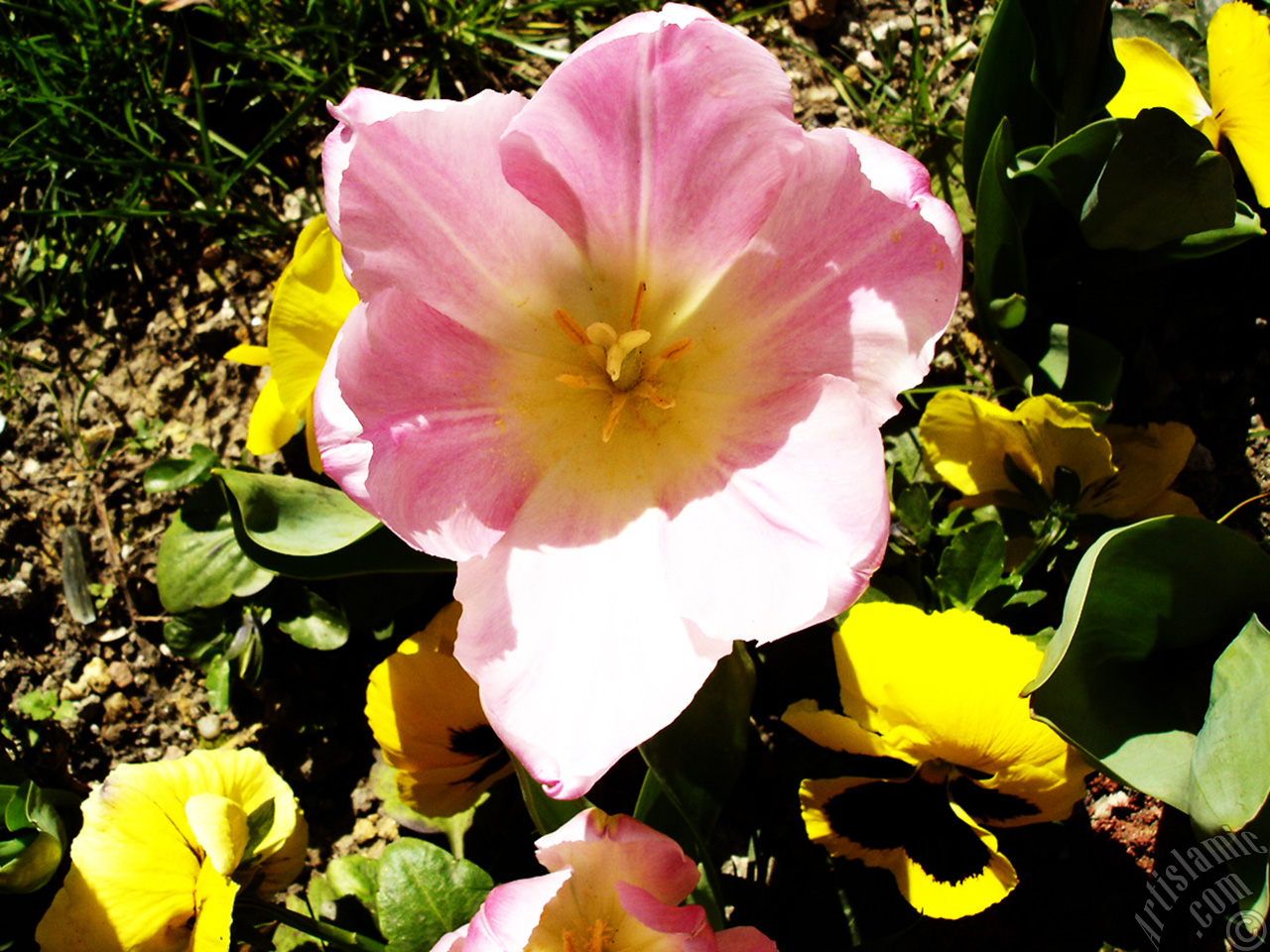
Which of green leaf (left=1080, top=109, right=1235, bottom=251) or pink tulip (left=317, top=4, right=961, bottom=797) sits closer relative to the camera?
pink tulip (left=317, top=4, right=961, bottom=797)

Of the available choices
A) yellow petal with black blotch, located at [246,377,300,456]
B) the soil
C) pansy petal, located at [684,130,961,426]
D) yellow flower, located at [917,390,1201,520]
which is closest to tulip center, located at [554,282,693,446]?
pansy petal, located at [684,130,961,426]

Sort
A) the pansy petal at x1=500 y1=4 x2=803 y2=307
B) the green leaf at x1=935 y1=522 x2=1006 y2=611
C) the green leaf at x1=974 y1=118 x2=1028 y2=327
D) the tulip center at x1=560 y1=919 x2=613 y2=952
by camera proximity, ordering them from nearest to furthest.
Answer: the pansy petal at x1=500 y1=4 x2=803 y2=307, the tulip center at x1=560 y1=919 x2=613 y2=952, the green leaf at x1=935 y1=522 x2=1006 y2=611, the green leaf at x1=974 y1=118 x2=1028 y2=327

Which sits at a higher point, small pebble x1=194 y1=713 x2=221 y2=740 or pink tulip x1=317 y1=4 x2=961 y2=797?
pink tulip x1=317 y1=4 x2=961 y2=797

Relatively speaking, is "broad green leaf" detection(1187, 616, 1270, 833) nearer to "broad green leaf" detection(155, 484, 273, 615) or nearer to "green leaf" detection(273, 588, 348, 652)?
"green leaf" detection(273, 588, 348, 652)

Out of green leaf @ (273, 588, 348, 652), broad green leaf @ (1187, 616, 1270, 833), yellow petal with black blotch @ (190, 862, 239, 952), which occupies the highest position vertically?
broad green leaf @ (1187, 616, 1270, 833)

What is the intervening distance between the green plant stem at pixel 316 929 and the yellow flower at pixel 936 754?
68 centimetres

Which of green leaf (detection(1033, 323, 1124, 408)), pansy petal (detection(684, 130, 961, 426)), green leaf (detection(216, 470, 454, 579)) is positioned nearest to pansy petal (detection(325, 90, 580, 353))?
pansy petal (detection(684, 130, 961, 426))

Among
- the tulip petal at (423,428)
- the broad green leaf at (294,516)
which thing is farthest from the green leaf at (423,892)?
the tulip petal at (423,428)

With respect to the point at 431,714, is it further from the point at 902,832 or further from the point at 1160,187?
the point at 1160,187

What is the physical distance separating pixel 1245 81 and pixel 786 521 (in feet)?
3.38

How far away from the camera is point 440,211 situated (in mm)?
1081

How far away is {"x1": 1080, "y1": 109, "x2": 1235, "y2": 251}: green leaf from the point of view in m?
1.30

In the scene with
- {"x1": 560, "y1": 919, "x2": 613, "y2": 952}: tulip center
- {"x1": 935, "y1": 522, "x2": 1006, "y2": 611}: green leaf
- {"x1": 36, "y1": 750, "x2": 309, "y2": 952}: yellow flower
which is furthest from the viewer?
{"x1": 935, "y1": 522, "x2": 1006, "y2": 611}: green leaf

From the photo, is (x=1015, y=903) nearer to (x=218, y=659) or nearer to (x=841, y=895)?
(x=841, y=895)
